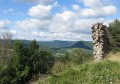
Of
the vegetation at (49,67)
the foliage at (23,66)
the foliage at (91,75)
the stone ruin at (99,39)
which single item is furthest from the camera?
the foliage at (23,66)

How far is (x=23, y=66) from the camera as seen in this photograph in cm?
4097

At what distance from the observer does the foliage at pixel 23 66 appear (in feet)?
123

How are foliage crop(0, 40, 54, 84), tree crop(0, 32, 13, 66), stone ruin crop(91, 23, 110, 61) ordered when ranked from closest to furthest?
stone ruin crop(91, 23, 110, 61) < foliage crop(0, 40, 54, 84) < tree crop(0, 32, 13, 66)

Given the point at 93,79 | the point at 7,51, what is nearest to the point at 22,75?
the point at 93,79

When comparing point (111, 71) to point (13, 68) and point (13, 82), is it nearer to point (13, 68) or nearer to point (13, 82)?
point (13, 82)

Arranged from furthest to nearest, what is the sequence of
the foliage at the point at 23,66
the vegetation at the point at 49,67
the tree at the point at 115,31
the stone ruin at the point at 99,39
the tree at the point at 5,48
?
the tree at the point at 5,48 < the foliage at the point at 23,66 < the tree at the point at 115,31 < the stone ruin at the point at 99,39 < the vegetation at the point at 49,67

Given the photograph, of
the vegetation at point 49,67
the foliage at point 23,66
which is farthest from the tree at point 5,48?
the foliage at point 23,66

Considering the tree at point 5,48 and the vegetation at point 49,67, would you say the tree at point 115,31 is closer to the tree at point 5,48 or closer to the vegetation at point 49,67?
the vegetation at point 49,67

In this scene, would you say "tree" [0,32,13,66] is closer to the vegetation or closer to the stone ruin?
the vegetation

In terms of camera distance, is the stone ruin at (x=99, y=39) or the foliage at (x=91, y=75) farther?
the stone ruin at (x=99, y=39)

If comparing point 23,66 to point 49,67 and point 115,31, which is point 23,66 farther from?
point 115,31

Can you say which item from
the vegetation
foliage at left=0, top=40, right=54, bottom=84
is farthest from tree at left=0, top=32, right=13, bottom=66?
foliage at left=0, top=40, right=54, bottom=84

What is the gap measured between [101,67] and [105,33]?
31.4 feet

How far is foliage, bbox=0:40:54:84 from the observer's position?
37.5 metres
